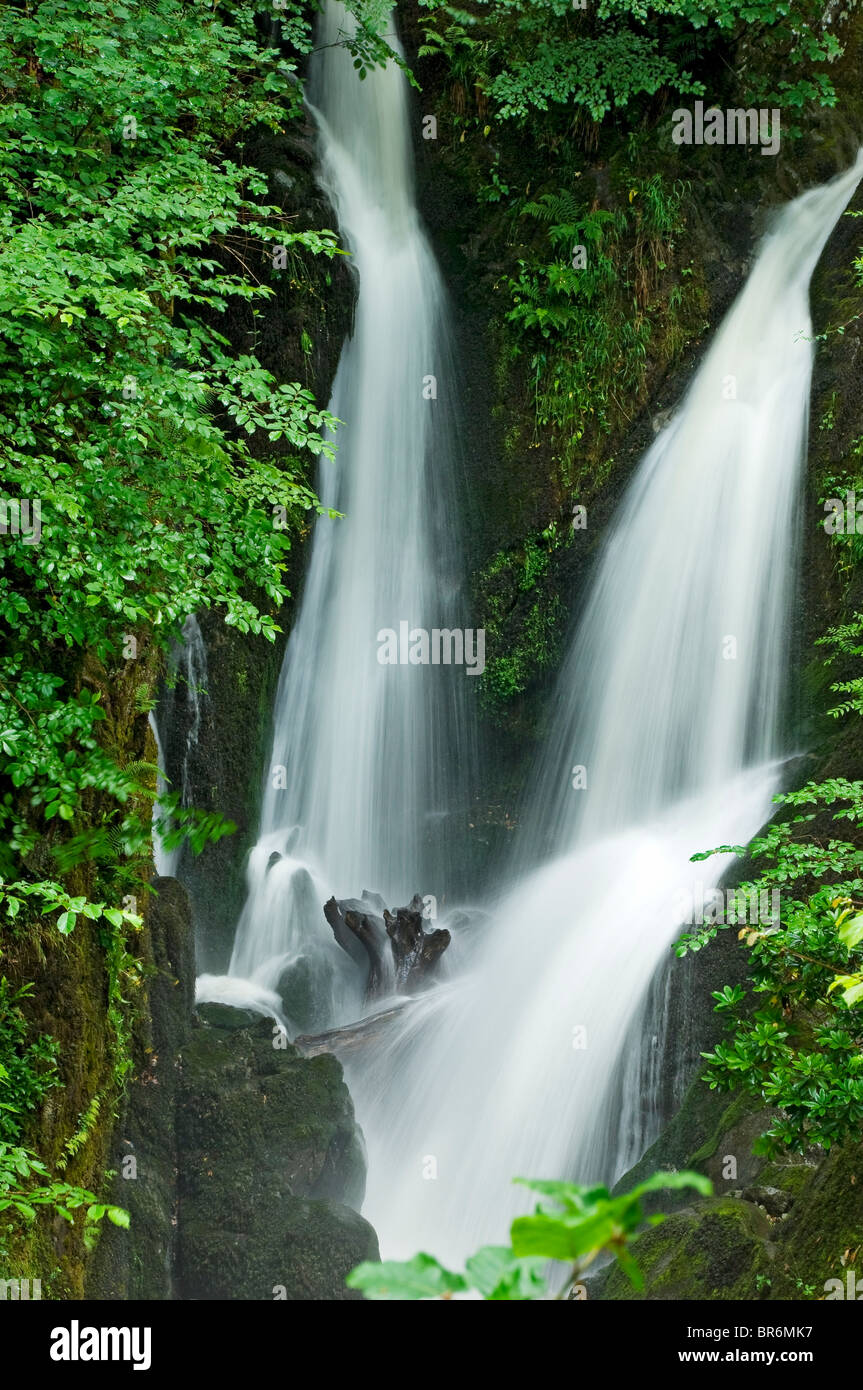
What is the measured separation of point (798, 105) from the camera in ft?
37.8

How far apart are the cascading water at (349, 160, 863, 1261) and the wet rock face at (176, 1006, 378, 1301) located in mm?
802

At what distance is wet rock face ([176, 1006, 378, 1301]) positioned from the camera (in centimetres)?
610

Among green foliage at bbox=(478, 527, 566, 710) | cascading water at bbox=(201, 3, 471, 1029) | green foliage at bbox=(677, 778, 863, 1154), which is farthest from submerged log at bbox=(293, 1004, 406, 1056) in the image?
green foliage at bbox=(677, 778, 863, 1154)

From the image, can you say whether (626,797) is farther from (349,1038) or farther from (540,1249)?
(540,1249)

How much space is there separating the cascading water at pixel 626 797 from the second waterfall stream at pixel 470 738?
21 mm

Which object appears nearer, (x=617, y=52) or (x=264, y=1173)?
(x=264, y=1173)

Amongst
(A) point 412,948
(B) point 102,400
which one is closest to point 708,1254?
Result: (A) point 412,948

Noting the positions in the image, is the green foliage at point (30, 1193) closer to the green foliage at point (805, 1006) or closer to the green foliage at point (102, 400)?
the green foliage at point (102, 400)

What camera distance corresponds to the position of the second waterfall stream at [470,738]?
7641mm

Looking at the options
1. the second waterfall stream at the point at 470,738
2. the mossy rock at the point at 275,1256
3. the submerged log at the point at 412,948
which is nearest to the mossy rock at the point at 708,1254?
the mossy rock at the point at 275,1256

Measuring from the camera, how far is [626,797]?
33.1 feet

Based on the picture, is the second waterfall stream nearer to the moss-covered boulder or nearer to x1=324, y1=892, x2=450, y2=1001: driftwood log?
x1=324, y1=892, x2=450, y2=1001: driftwood log

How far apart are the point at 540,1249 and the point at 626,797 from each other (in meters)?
9.29
